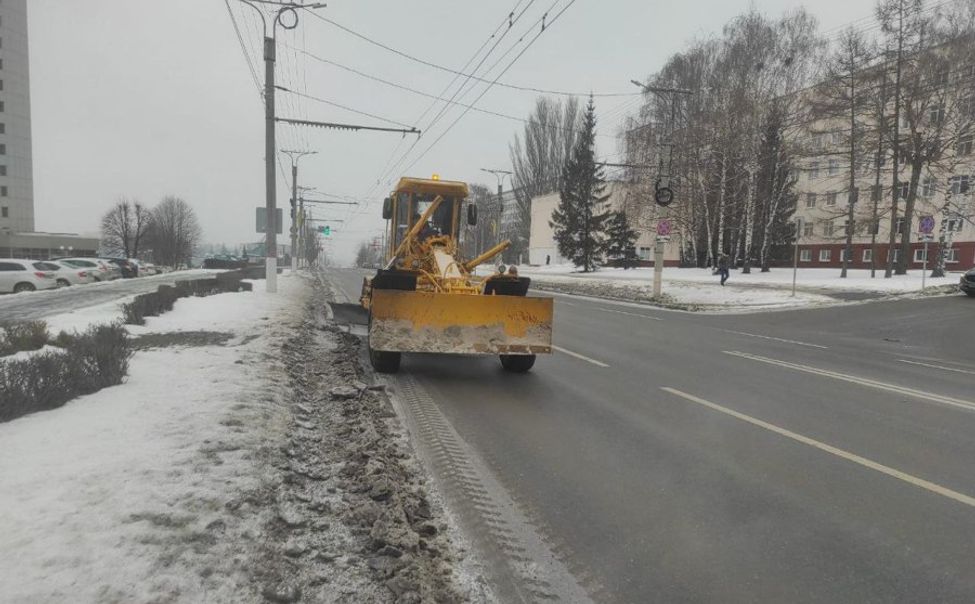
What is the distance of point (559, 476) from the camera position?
4441mm

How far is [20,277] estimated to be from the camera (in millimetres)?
24062

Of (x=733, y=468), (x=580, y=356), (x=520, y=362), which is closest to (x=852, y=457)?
(x=733, y=468)

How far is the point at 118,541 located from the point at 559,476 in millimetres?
2877

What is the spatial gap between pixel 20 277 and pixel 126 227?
52660mm

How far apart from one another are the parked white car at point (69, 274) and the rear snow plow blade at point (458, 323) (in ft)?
90.8

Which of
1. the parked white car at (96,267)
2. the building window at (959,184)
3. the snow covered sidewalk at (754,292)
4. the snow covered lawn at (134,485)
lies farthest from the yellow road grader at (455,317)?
the parked white car at (96,267)

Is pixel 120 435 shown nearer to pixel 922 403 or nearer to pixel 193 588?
pixel 193 588

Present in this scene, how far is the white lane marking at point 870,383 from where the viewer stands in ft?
23.7

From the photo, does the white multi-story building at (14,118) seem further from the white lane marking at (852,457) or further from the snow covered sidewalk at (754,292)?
the white lane marking at (852,457)

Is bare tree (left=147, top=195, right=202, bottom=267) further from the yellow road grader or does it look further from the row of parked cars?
the yellow road grader

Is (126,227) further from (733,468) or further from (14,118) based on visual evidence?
(733,468)

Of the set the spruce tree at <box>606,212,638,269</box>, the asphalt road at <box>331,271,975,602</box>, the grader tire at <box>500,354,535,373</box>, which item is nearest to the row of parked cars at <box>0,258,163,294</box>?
the asphalt road at <box>331,271,975,602</box>

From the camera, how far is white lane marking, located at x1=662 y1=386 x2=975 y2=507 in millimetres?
4172

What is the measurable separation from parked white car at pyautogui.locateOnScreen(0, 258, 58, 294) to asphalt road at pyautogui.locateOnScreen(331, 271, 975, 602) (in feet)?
76.7
